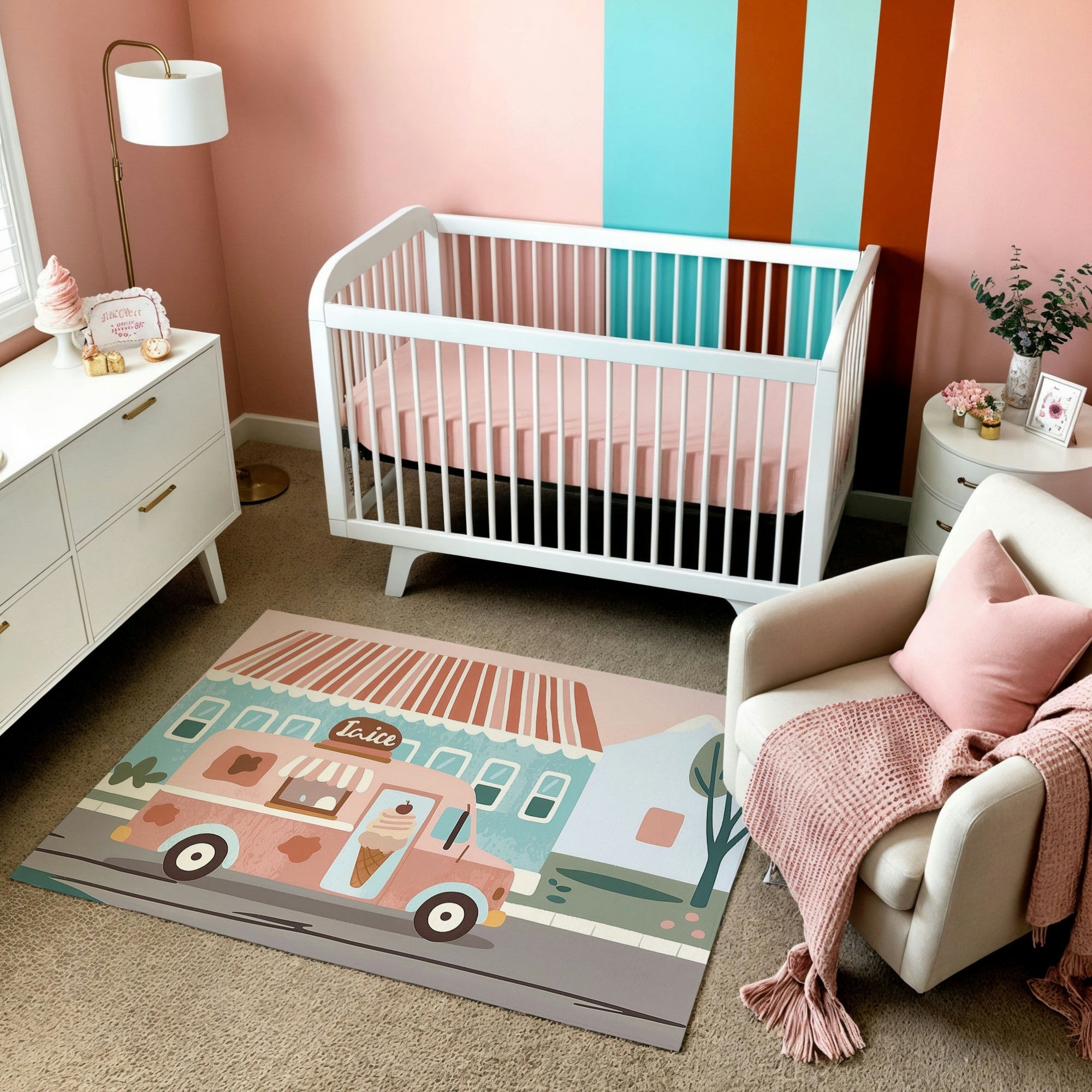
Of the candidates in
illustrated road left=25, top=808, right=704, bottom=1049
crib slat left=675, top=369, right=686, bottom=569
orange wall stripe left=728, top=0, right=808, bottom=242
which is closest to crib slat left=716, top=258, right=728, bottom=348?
orange wall stripe left=728, top=0, right=808, bottom=242

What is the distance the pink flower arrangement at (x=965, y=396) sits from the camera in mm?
2682

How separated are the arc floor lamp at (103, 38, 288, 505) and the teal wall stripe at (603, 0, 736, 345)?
101 centimetres

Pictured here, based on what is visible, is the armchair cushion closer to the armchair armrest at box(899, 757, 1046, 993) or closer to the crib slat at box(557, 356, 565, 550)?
the armchair armrest at box(899, 757, 1046, 993)

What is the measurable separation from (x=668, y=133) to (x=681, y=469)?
101 cm

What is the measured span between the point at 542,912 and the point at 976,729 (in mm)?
835

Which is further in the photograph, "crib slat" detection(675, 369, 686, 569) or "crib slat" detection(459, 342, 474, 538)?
"crib slat" detection(459, 342, 474, 538)

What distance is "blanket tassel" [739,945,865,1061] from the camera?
1.86 m

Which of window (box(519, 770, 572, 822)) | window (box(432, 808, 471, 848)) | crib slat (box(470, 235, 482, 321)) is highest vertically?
crib slat (box(470, 235, 482, 321))

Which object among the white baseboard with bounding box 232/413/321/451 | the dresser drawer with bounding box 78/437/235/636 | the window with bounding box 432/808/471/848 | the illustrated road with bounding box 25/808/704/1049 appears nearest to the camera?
the illustrated road with bounding box 25/808/704/1049

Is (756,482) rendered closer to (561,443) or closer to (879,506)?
(561,443)

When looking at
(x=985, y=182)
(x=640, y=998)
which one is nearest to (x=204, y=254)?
(x=985, y=182)

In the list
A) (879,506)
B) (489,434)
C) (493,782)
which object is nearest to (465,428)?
(489,434)

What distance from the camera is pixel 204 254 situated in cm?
352

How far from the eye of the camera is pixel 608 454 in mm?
2664
